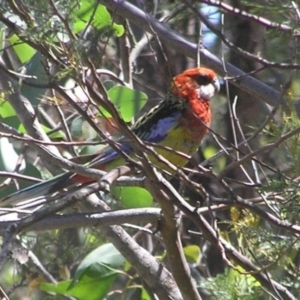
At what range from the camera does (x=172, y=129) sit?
12.2ft

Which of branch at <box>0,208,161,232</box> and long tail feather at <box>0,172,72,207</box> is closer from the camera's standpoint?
branch at <box>0,208,161,232</box>

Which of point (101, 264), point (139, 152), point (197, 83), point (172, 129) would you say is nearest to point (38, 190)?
point (101, 264)

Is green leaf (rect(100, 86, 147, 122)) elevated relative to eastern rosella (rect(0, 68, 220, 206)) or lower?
elevated

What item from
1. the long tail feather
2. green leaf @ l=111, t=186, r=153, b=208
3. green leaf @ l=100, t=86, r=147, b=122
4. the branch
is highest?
green leaf @ l=100, t=86, r=147, b=122

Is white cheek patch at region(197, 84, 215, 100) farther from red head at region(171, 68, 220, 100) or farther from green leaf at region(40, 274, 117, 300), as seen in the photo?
green leaf at region(40, 274, 117, 300)

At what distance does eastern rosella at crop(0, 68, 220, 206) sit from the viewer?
3.31m

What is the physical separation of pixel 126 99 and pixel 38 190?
1.74 ft

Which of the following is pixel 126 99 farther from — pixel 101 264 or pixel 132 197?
pixel 101 264

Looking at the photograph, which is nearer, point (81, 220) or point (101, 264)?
point (81, 220)

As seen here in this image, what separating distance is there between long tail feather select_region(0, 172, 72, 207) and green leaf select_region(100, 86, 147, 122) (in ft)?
1.08

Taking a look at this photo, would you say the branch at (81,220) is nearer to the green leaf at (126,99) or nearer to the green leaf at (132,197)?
the green leaf at (126,99)

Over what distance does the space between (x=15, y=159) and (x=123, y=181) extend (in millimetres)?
1012

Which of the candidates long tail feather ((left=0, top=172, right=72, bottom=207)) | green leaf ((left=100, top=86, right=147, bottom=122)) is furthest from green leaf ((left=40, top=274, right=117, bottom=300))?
green leaf ((left=100, top=86, right=147, bottom=122))

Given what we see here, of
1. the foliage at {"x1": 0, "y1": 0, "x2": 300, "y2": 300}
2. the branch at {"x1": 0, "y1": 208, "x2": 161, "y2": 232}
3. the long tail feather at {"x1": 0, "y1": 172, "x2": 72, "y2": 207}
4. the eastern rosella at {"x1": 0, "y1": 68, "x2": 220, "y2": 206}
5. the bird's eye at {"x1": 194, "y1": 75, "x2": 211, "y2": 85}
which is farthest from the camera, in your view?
the bird's eye at {"x1": 194, "y1": 75, "x2": 211, "y2": 85}
